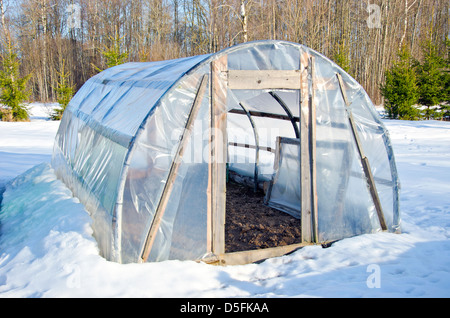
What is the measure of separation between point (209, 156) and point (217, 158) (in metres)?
0.09

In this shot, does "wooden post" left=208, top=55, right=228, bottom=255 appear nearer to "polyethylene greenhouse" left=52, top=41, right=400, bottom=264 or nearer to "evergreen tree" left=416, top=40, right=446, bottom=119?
"polyethylene greenhouse" left=52, top=41, right=400, bottom=264

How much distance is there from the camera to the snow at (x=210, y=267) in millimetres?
3916

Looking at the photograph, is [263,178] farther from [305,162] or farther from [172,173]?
[172,173]

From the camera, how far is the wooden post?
15.2 ft

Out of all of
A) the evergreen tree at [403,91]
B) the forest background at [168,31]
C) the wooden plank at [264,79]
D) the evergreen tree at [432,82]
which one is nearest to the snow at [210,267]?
the wooden plank at [264,79]

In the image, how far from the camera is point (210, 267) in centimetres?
446

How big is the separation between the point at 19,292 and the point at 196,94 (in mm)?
2643

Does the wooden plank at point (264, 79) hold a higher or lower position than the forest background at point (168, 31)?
lower

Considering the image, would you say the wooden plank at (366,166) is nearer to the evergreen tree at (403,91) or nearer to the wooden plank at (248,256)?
the wooden plank at (248,256)

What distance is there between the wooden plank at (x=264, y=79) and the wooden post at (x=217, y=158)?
14cm

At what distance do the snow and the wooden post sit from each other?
383 mm

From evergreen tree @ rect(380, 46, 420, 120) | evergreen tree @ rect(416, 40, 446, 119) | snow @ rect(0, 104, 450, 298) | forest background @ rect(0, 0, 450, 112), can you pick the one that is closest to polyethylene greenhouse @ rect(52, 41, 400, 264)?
snow @ rect(0, 104, 450, 298)
